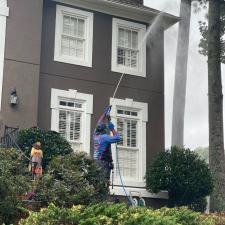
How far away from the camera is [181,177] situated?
14.0m

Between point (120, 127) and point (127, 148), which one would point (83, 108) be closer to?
point (120, 127)

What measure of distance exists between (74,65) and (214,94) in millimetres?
4147

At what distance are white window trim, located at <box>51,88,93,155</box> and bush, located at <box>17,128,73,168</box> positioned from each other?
5.75ft

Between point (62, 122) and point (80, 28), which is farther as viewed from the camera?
point (80, 28)

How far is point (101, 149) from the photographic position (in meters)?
11.7

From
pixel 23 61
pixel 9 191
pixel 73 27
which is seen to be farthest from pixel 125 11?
pixel 9 191

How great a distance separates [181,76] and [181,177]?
5.76 meters

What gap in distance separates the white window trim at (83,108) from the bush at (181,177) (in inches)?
78.9

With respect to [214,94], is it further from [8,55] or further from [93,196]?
[93,196]

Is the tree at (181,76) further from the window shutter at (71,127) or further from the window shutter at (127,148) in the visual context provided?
the window shutter at (71,127)

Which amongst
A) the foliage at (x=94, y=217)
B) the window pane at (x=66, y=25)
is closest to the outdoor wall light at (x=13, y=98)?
the window pane at (x=66, y=25)

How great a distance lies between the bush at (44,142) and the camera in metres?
12.8

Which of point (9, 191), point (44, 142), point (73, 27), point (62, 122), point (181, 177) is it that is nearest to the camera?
point (9, 191)

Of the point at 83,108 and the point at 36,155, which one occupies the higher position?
the point at 83,108
